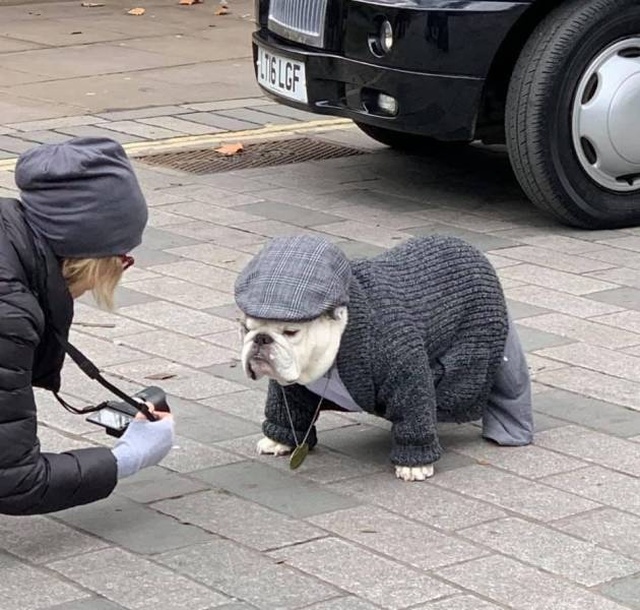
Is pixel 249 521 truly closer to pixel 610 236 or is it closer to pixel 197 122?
pixel 610 236

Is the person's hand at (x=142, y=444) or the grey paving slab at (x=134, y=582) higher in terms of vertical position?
the person's hand at (x=142, y=444)

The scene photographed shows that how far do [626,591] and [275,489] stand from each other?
3.33 ft

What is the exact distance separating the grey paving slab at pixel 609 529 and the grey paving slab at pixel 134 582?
94 centimetres

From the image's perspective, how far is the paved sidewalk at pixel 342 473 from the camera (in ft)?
12.4

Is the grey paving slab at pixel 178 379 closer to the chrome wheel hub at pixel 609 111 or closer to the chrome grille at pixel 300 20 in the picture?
the chrome grille at pixel 300 20

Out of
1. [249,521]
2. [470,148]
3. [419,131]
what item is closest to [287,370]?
[249,521]

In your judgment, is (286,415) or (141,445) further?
(286,415)

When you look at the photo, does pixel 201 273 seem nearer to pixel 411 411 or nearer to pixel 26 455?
pixel 411 411

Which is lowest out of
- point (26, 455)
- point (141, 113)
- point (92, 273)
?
point (141, 113)

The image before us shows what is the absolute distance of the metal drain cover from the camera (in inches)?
320

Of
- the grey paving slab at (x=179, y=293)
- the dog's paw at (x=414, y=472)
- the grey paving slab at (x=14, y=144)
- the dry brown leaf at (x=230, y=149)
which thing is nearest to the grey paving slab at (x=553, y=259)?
the grey paving slab at (x=179, y=293)

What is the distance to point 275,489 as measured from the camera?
14.3ft

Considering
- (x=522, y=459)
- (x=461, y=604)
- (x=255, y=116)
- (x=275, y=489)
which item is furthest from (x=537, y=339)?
(x=255, y=116)

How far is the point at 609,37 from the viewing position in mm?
6953
